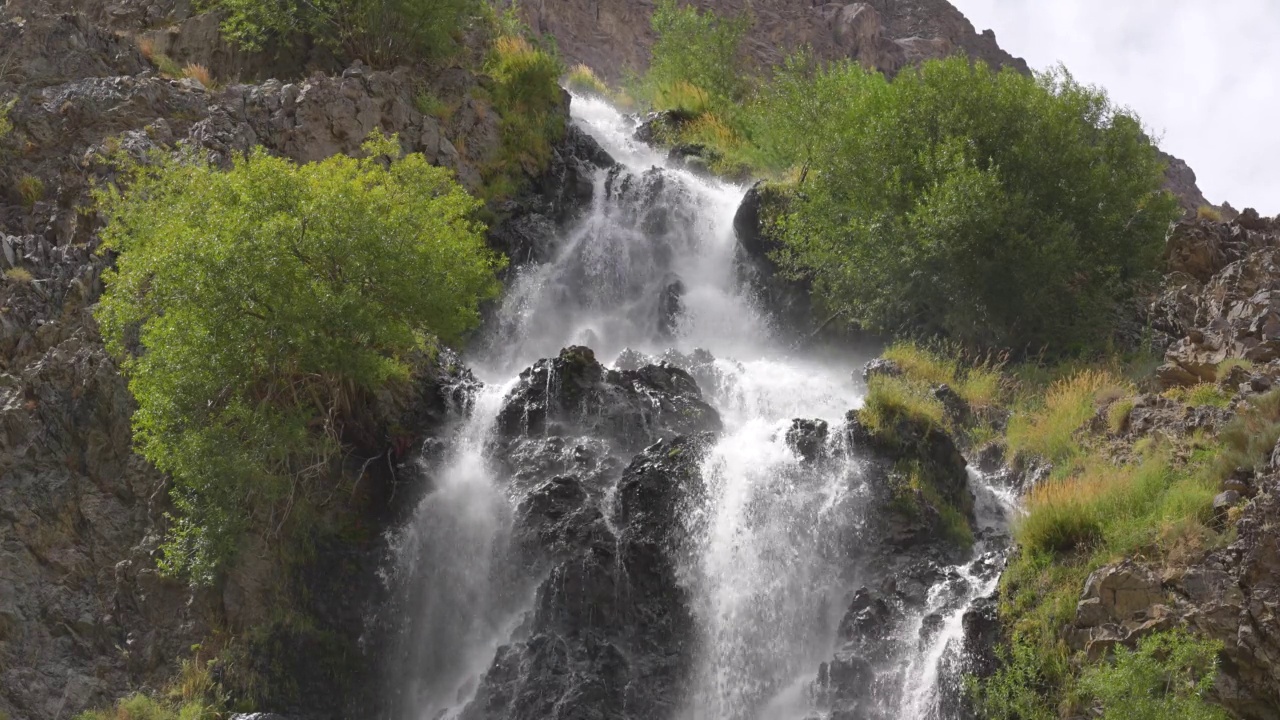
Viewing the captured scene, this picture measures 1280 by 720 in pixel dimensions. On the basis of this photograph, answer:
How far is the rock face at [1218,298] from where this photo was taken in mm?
14062

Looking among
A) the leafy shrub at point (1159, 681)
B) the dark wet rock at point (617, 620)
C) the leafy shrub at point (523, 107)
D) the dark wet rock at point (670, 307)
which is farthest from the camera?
the leafy shrub at point (523, 107)

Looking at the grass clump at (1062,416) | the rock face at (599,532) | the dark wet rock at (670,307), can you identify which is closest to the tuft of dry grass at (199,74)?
the dark wet rock at (670,307)

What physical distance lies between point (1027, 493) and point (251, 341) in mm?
10638

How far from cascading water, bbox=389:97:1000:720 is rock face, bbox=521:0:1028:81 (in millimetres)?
23933

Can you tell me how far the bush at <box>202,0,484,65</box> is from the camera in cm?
2339

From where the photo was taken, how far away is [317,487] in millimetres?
15594

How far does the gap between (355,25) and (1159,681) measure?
21.1 meters

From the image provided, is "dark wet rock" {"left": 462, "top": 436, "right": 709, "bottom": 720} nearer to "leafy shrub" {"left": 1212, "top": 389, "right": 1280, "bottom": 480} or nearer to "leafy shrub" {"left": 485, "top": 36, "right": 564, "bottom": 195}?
"leafy shrub" {"left": 1212, "top": 389, "right": 1280, "bottom": 480}

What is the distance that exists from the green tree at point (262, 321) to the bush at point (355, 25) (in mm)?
9055

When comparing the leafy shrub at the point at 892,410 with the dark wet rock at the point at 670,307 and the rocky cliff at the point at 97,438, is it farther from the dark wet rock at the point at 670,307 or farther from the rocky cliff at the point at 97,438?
the rocky cliff at the point at 97,438

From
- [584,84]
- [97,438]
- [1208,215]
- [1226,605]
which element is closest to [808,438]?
[1226,605]

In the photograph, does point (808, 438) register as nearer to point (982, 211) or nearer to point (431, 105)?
point (982, 211)

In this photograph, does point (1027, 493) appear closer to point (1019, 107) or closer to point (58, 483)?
point (1019, 107)

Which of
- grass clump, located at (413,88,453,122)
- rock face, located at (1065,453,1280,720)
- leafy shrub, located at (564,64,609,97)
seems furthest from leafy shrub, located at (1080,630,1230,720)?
leafy shrub, located at (564,64,609,97)
